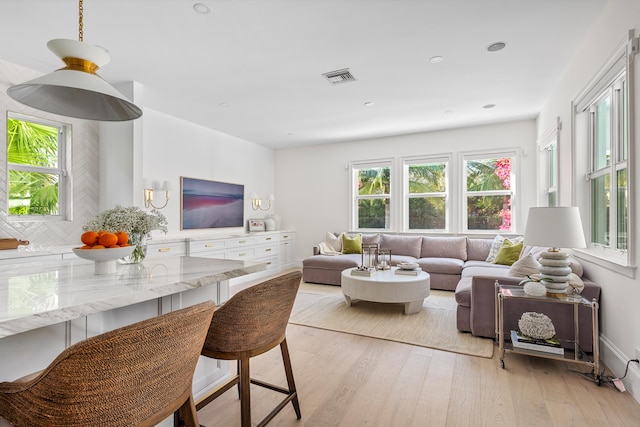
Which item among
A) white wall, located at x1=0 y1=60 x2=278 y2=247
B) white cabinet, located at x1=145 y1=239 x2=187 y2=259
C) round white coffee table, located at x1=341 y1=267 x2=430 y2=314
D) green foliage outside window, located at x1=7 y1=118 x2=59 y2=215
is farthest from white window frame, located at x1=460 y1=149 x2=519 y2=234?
green foliage outside window, located at x1=7 y1=118 x2=59 y2=215

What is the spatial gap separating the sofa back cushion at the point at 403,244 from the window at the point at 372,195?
19.7 inches

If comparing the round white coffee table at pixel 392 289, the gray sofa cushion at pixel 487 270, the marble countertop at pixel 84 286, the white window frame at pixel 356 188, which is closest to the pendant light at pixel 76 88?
the marble countertop at pixel 84 286

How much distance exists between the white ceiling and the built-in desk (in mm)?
1884

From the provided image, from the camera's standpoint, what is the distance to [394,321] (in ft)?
11.6

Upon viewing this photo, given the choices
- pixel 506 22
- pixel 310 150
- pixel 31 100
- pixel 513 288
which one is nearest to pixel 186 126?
pixel 310 150

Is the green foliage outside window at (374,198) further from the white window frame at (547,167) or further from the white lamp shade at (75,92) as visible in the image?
the white lamp shade at (75,92)

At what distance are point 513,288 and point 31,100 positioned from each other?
348 centimetres

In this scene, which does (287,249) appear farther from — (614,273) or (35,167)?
(614,273)

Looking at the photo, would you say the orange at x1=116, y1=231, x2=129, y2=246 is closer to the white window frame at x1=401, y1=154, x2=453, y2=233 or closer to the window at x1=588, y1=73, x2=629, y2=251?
the window at x1=588, y1=73, x2=629, y2=251

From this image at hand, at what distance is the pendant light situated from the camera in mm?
1438

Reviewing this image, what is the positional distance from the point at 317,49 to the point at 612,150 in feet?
8.37

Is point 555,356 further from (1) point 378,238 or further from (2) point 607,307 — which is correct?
(1) point 378,238

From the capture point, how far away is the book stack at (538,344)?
7.84 feet

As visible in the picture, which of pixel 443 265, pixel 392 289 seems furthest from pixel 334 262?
pixel 392 289
